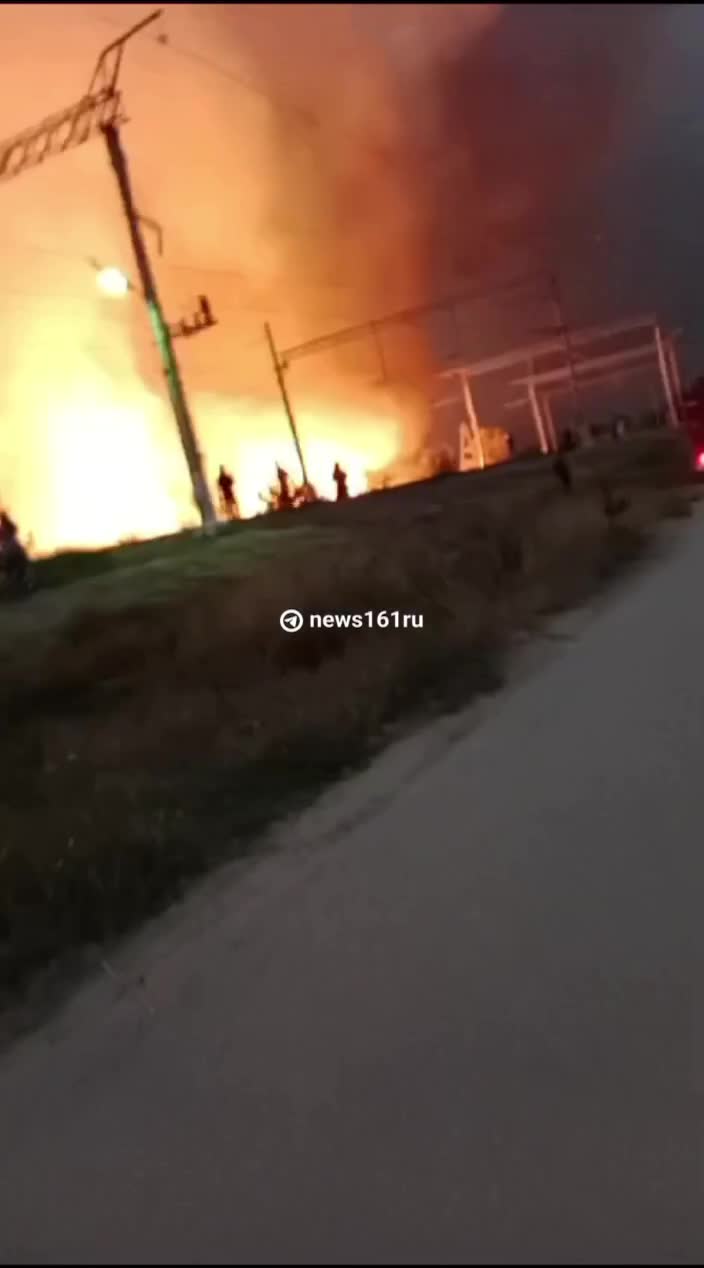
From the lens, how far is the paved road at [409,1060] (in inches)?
111

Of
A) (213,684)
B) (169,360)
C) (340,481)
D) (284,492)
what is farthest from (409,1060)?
(340,481)

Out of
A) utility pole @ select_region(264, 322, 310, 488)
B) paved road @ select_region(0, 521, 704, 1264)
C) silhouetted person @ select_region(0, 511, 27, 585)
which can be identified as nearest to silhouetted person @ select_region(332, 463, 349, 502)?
utility pole @ select_region(264, 322, 310, 488)

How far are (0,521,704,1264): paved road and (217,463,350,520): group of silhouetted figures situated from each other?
73.4 ft

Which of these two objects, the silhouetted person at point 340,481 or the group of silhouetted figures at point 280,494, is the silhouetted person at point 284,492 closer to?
the group of silhouetted figures at point 280,494

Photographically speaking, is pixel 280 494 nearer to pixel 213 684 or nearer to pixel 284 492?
pixel 284 492

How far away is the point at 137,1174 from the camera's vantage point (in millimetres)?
3229

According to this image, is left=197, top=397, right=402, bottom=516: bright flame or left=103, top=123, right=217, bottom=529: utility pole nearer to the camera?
left=103, top=123, right=217, bottom=529: utility pole

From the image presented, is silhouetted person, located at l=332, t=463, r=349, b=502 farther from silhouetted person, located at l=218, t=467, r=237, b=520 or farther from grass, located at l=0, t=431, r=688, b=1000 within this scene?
grass, located at l=0, t=431, r=688, b=1000

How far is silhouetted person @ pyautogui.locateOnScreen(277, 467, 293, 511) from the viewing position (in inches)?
1168

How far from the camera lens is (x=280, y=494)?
30.5 metres

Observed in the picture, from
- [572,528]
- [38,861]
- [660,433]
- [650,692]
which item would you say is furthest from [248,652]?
[660,433]

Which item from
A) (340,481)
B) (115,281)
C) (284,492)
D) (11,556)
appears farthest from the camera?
(340,481)

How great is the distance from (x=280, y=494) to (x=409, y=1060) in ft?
89.4

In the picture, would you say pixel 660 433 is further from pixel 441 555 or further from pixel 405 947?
pixel 405 947
